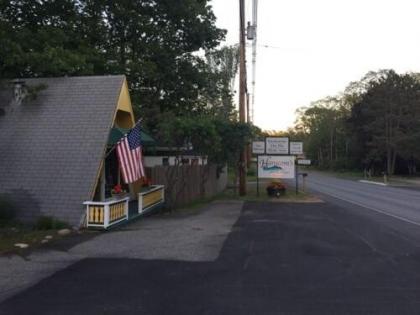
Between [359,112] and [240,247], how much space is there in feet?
221

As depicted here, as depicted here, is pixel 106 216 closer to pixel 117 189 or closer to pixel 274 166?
pixel 117 189

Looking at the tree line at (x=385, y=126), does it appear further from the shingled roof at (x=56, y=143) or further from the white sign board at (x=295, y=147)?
the shingled roof at (x=56, y=143)

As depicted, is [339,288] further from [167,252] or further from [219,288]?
[167,252]

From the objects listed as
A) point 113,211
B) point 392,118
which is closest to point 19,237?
point 113,211

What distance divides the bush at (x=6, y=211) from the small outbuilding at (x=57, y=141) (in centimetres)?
17

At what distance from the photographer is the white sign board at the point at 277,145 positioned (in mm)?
27906

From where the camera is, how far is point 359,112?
74812mm

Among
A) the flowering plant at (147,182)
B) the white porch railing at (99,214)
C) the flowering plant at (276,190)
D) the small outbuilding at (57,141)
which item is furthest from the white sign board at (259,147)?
the white porch railing at (99,214)

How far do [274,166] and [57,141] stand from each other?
585 inches

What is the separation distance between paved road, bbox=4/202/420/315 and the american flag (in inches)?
88.9

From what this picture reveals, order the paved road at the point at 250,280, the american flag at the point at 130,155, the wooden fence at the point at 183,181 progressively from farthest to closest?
the wooden fence at the point at 183,181, the american flag at the point at 130,155, the paved road at the point at 250,280

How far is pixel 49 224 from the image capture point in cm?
1336

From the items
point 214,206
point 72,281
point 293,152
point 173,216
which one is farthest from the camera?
point 293,152

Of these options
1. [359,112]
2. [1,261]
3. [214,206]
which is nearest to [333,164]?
[359,112]
